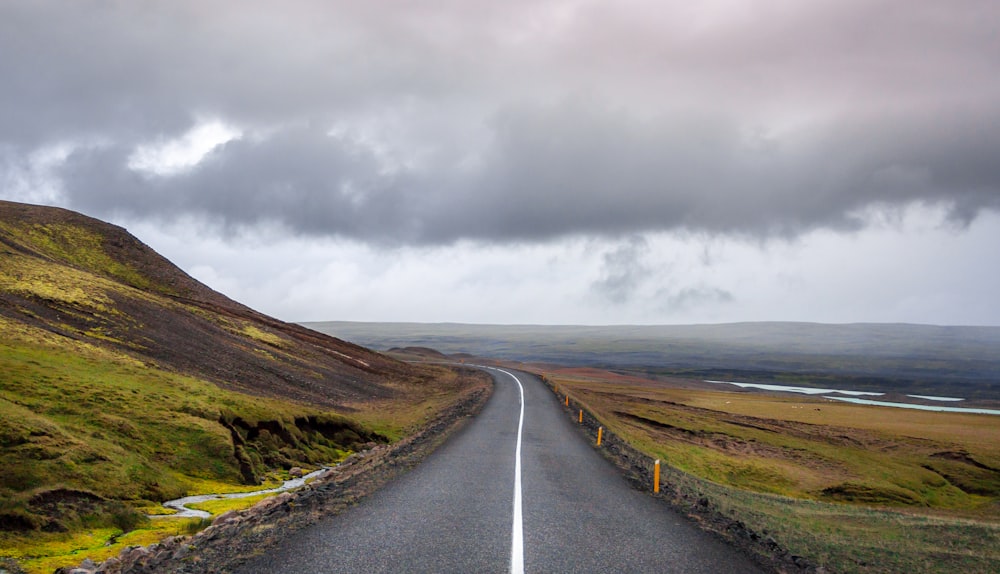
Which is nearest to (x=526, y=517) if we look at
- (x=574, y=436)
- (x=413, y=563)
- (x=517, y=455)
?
(x=413, y=563)

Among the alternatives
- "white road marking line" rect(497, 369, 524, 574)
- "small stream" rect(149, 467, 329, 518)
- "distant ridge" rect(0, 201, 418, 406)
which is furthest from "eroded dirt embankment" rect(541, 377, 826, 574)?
"distant ridge" rect(0, 201, 418, 406)

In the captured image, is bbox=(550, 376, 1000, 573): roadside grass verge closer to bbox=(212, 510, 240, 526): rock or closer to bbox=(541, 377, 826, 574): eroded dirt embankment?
bbox=(541, 377, 826, 574): eroded dirt embankment

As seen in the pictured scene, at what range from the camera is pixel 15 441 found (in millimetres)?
14203

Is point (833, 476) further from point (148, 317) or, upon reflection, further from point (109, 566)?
point (148, 317)

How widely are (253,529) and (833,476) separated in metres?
37.2

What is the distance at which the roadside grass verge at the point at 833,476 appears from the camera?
1309 cm

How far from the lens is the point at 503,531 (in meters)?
11.1

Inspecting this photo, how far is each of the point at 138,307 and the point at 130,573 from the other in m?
41.3

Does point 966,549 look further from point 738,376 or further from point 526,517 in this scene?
point 738,376

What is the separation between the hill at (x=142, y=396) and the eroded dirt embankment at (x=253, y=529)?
124 inches

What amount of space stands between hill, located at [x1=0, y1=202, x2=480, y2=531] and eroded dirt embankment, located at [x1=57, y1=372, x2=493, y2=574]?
124 inches

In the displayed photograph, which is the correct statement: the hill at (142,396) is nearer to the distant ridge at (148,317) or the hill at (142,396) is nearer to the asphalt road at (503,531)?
the distant ridge at (148,317)

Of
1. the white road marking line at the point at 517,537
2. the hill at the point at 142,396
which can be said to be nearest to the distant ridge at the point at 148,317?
the hill at the point at 142,396

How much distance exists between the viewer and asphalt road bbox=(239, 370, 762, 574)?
30.2ft
